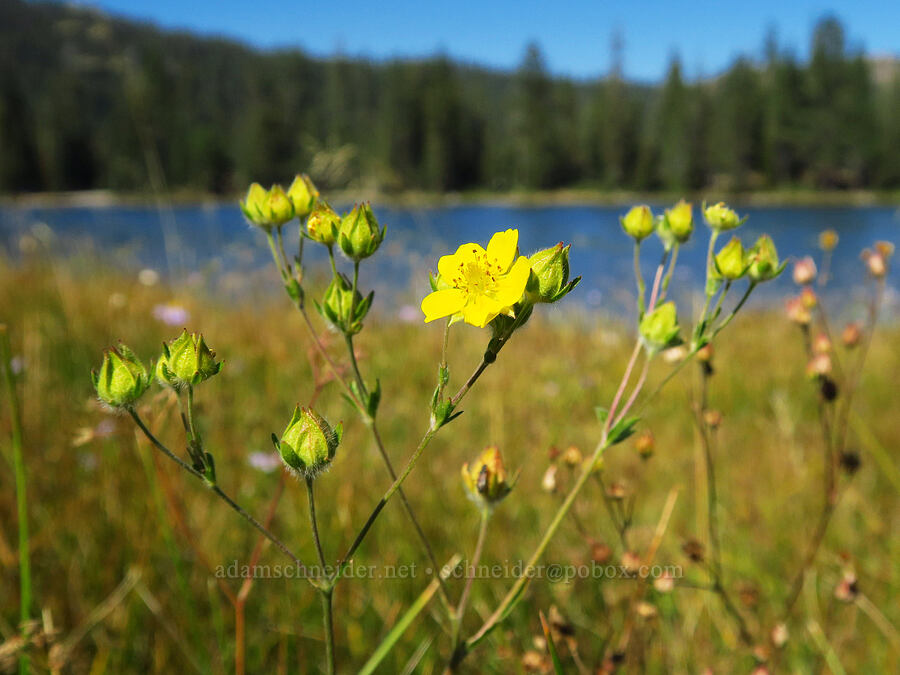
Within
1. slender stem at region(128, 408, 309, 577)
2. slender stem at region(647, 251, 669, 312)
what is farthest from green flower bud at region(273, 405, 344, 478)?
slender stem at region(647, 251, 669, 312)

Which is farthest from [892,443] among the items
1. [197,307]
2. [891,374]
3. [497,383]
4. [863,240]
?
[863,240]

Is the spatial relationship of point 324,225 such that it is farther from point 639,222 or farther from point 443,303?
point 639,222

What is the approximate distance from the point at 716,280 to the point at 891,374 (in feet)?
12.5

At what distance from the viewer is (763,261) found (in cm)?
89

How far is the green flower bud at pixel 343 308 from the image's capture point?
786mm

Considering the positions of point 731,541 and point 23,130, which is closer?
point 731,541

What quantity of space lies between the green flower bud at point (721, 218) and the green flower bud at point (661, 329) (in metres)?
0.20

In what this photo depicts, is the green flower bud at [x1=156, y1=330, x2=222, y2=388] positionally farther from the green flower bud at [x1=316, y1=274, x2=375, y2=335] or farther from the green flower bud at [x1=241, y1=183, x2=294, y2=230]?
the green flower bud at [x1=241, y1=183, x2=294, y2=230]

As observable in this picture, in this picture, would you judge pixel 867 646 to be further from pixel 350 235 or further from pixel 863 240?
pixel 863 240

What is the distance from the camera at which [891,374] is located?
387 cm

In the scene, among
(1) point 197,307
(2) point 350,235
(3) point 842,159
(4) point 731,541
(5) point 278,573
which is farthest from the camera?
(3) point 842,159

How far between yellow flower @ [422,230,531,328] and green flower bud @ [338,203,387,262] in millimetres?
102

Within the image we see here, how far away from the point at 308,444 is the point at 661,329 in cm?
49

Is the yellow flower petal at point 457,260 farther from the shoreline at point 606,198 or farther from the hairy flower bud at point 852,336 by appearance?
the shoreline at point 606,198
